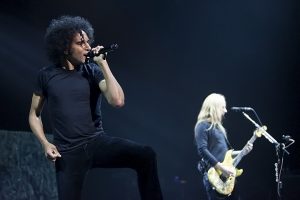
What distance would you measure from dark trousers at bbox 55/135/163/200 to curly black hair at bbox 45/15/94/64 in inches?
31.3

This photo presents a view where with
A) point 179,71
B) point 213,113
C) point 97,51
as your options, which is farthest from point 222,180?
point 179,71

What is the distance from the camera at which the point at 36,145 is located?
638cm

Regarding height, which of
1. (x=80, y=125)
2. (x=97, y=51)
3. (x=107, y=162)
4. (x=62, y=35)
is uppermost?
(x=62, y=35)

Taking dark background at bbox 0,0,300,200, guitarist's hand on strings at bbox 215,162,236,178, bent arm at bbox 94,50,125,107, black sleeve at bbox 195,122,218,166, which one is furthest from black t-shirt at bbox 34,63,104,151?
dark background at bbox 0,0,300,200

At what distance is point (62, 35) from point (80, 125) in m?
0.82

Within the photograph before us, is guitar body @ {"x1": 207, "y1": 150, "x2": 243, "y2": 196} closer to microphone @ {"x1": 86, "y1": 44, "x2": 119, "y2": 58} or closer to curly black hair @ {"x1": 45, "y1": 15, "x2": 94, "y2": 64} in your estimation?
curly black hair @ {"x1": 45, "y1": 15, "x2": 94, "y2": 64}

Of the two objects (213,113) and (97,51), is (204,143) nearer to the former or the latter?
(213,113)

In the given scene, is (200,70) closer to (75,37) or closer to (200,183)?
(200,183)

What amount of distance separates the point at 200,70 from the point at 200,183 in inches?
93.2

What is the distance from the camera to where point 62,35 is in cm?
347

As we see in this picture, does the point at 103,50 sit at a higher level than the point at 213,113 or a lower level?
higher

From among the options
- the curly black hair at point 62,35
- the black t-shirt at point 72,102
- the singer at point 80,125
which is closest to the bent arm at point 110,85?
the singer at point 80,125

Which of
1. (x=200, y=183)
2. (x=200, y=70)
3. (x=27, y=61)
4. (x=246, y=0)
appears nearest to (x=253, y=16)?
(x=246, y=0)

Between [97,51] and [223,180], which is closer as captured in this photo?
[97,51]
